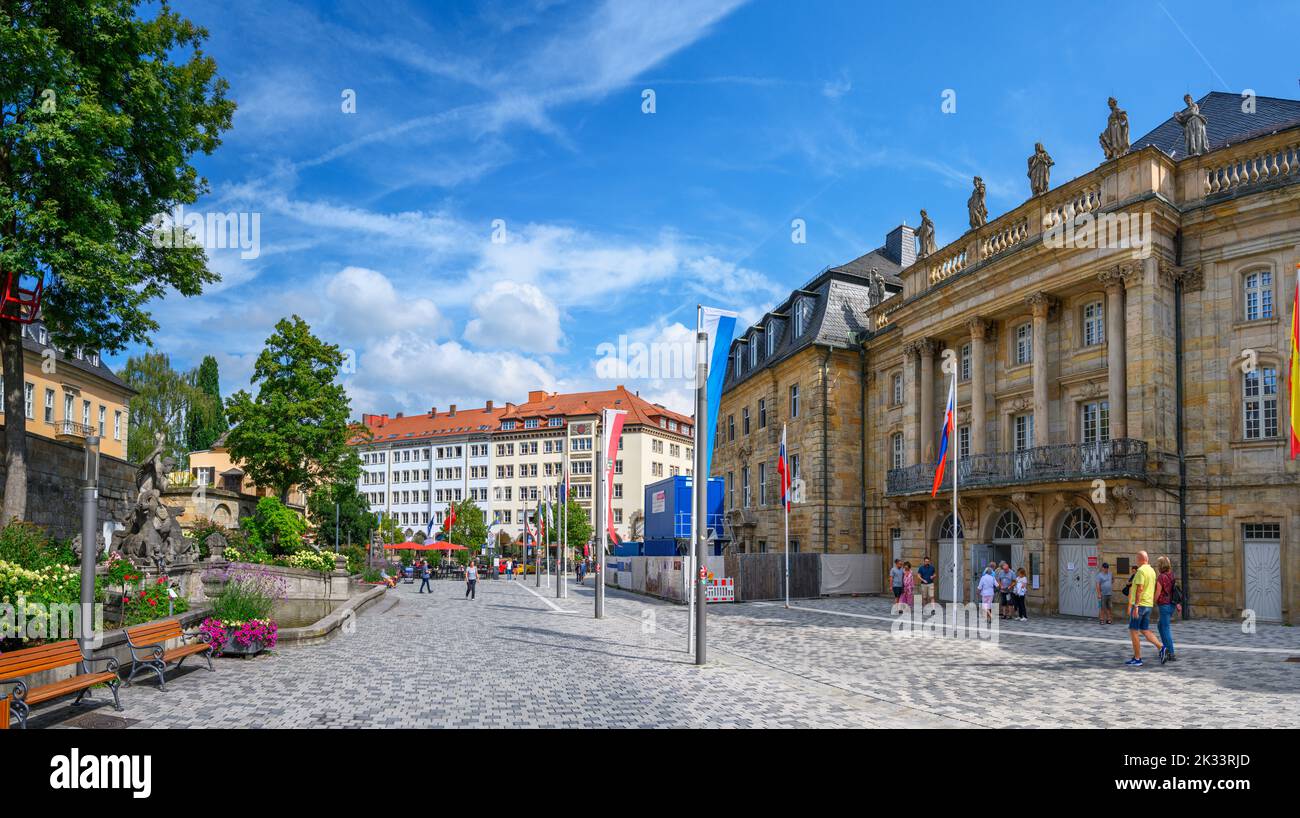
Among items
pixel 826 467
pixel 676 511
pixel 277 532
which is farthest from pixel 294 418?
pixel 826 467

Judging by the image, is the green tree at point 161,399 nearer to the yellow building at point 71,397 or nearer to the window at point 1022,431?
the yellow building at point 71,397

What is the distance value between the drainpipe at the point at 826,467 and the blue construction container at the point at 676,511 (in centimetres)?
458

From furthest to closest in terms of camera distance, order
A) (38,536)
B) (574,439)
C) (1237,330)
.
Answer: (574,439) < (1237,330) < (38,536)

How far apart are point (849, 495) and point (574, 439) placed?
66.9 metres

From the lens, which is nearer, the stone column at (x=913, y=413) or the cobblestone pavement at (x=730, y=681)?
the cobblestone pavement at (x=730, y=681)

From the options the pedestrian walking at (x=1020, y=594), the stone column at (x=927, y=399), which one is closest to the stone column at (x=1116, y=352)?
the pedestrian walking at (x=1020, y=594)

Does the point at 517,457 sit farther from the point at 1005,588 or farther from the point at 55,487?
the point at 1005,588

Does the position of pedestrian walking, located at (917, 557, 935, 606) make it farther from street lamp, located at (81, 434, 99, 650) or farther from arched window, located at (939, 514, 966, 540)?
street lamp, located at (81, 434, 99, 650)

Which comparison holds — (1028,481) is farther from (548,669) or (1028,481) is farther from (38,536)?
(38,536)

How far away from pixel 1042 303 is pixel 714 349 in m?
16.2

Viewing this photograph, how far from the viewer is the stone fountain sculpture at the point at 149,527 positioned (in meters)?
21.6
